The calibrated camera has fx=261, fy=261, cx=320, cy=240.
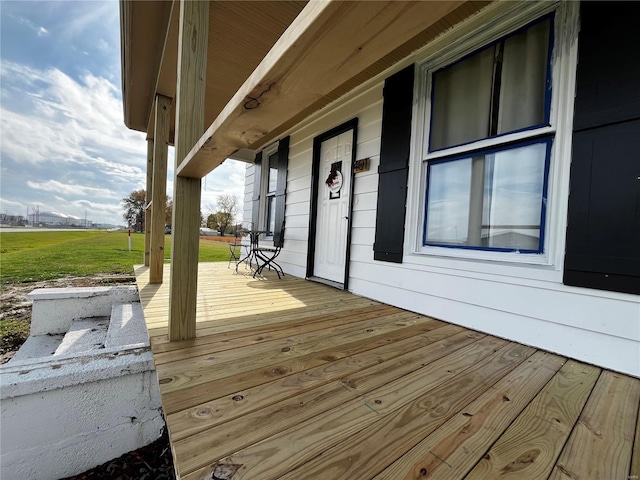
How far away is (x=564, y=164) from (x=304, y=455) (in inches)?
79.8

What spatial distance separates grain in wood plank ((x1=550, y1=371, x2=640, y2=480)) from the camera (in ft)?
2.48

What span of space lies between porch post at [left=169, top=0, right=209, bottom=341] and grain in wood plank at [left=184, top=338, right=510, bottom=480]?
3.07ft

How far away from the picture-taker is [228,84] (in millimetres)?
3381

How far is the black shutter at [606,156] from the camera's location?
133 centimetres

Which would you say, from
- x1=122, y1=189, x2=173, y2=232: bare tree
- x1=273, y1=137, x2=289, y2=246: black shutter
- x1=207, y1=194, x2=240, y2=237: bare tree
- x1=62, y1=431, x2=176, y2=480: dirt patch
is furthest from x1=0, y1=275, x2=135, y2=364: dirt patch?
x1=122, y1=189, x2=173, y2=232: bare tree

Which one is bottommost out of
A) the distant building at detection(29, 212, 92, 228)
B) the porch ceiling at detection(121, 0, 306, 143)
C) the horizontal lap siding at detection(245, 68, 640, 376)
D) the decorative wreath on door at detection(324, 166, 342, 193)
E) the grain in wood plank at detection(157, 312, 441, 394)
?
the grain in wood plank at detection(157, 312, 441, 394)

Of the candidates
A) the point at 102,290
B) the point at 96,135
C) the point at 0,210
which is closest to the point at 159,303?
the point at 102,290

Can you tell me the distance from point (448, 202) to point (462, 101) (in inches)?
32.6

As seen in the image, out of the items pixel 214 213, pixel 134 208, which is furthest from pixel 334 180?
pixel 134 208

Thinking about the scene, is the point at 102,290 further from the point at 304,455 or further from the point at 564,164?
the point at 564,164

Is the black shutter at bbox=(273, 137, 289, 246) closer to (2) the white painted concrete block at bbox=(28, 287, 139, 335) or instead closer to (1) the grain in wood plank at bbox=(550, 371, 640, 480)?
(2) the white painted concrete block at bbox=(28, 287, 139, 335)

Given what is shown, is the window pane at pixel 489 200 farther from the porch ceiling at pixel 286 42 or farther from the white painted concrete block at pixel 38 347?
the white painted concrete block at pixel 38 347

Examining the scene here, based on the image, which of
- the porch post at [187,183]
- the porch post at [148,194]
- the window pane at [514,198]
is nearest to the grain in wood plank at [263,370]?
the porch post at [187,183]

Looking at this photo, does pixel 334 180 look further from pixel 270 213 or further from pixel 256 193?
pixel 256 193
